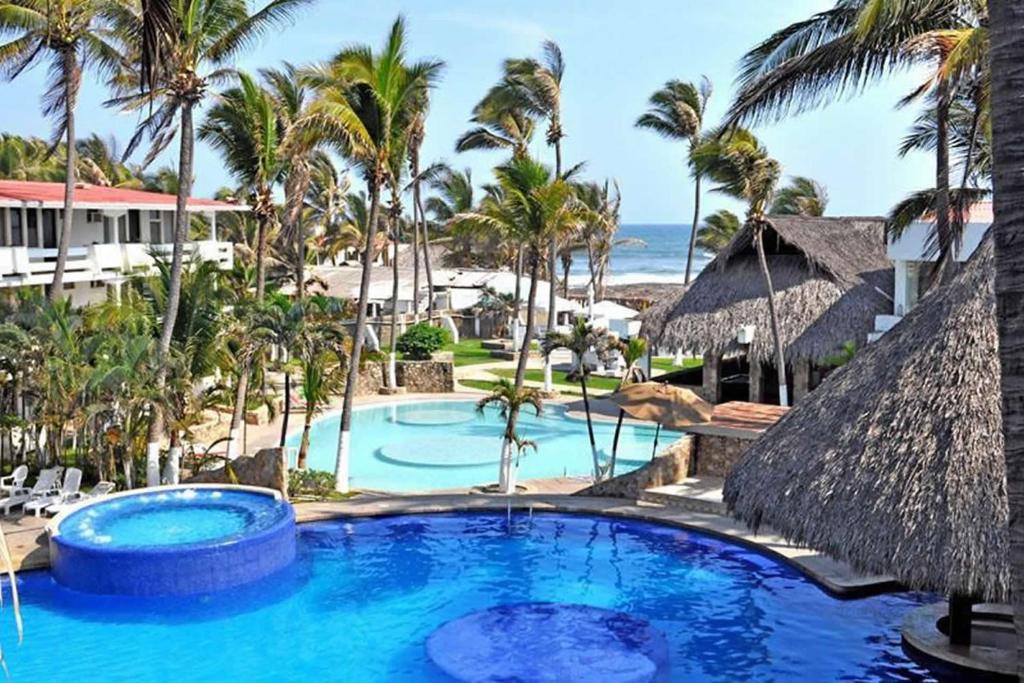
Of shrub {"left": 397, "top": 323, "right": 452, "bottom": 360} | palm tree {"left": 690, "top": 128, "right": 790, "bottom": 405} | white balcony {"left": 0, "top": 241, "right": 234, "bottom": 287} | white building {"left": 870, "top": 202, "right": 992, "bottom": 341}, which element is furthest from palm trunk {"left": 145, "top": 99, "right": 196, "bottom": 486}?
white building {"left": 870, "top": 202, "right": 992, "bottom": 341}

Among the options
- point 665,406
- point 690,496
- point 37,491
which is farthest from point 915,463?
point 37,491

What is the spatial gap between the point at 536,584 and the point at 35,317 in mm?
9987

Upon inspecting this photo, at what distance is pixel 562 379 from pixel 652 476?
15.6 meters

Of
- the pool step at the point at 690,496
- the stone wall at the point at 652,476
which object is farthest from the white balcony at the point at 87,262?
the pool step at the point at 690,496

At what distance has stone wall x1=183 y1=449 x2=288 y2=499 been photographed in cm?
1742

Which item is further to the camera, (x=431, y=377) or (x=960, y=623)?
(x=431, y=377)

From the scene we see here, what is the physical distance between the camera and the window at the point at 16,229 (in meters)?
24.4

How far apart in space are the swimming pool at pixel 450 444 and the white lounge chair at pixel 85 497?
4.92 m

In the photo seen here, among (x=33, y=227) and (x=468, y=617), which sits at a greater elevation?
(x=33, y=227)

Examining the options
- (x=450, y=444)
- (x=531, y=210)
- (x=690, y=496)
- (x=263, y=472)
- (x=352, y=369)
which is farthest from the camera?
(x=450, y=444)

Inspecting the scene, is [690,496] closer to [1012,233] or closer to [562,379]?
[1012,233]

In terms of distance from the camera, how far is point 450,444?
80.3 feet

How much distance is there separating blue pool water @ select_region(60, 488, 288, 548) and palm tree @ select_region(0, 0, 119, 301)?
5.68m

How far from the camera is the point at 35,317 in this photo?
1812cm
